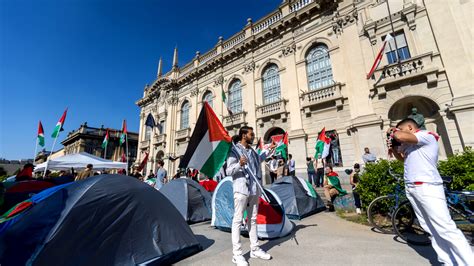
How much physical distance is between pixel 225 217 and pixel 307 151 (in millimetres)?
8318

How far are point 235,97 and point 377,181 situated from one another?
1306 centimetres

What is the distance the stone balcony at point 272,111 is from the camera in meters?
12.8

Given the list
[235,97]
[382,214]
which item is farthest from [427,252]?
[235,97]

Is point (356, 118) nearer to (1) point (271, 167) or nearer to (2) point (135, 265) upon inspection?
(1) point (271, 167)

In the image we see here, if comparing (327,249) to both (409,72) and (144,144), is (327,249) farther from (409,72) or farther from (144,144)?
(144,144)

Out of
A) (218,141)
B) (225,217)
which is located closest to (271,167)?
(225,217)

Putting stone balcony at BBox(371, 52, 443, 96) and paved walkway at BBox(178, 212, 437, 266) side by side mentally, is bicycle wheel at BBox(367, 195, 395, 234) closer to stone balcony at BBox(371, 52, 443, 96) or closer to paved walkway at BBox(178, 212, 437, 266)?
paved walkway at BBox(178, 212, 437, 266)

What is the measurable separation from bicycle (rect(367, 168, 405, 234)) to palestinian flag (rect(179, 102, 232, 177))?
317cm

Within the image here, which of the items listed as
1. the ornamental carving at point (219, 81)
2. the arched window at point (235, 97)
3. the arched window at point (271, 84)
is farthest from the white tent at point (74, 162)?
the arched window at point (271, 84)

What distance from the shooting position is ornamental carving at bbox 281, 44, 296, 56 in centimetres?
1333

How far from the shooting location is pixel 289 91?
12.9 m

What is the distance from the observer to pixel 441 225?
2184 mm

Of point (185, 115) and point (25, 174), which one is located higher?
point (185, 115)

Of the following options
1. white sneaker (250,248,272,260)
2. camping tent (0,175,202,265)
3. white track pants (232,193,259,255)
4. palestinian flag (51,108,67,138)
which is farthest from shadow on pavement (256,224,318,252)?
palestinian flag (51,108,67,138)
